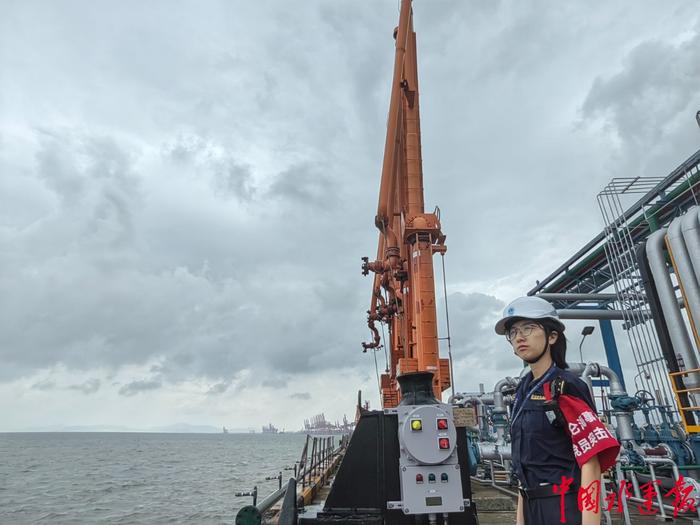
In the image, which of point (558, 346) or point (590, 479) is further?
point (558, 346)

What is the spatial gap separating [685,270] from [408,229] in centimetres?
608

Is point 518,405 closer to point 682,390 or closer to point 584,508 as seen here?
Result: point 584,508

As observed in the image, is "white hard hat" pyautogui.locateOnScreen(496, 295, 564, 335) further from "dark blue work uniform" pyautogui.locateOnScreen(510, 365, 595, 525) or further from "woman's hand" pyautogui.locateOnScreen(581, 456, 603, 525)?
"woman's hand" pyautogui.locateOnScreen(581, 456, 603, 525)

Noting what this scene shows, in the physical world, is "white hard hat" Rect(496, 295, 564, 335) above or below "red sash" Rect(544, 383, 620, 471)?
above

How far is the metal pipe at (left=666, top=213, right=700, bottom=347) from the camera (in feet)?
29.5

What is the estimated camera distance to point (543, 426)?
2.11 metres

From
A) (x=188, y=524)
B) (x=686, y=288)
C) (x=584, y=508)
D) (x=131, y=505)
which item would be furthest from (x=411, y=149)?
(x=131, y=505)

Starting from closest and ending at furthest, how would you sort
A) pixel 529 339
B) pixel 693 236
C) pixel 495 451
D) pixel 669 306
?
pixel 529 339, pixel 693 236, pixel 669 306, pixel 495 451

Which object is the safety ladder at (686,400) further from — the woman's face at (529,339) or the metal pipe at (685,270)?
the woman's face at (529,339)

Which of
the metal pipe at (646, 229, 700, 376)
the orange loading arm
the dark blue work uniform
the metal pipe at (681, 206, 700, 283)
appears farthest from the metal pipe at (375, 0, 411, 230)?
the dark blue work uniform

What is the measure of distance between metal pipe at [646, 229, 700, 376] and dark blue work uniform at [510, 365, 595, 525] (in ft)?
30.6

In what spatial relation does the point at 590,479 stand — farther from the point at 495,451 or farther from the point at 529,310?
the point at 495,451

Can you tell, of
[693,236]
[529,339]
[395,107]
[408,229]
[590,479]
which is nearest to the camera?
[590,479]

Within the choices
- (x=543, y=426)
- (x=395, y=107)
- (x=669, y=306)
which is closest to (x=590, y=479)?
(x=543, y=426)
